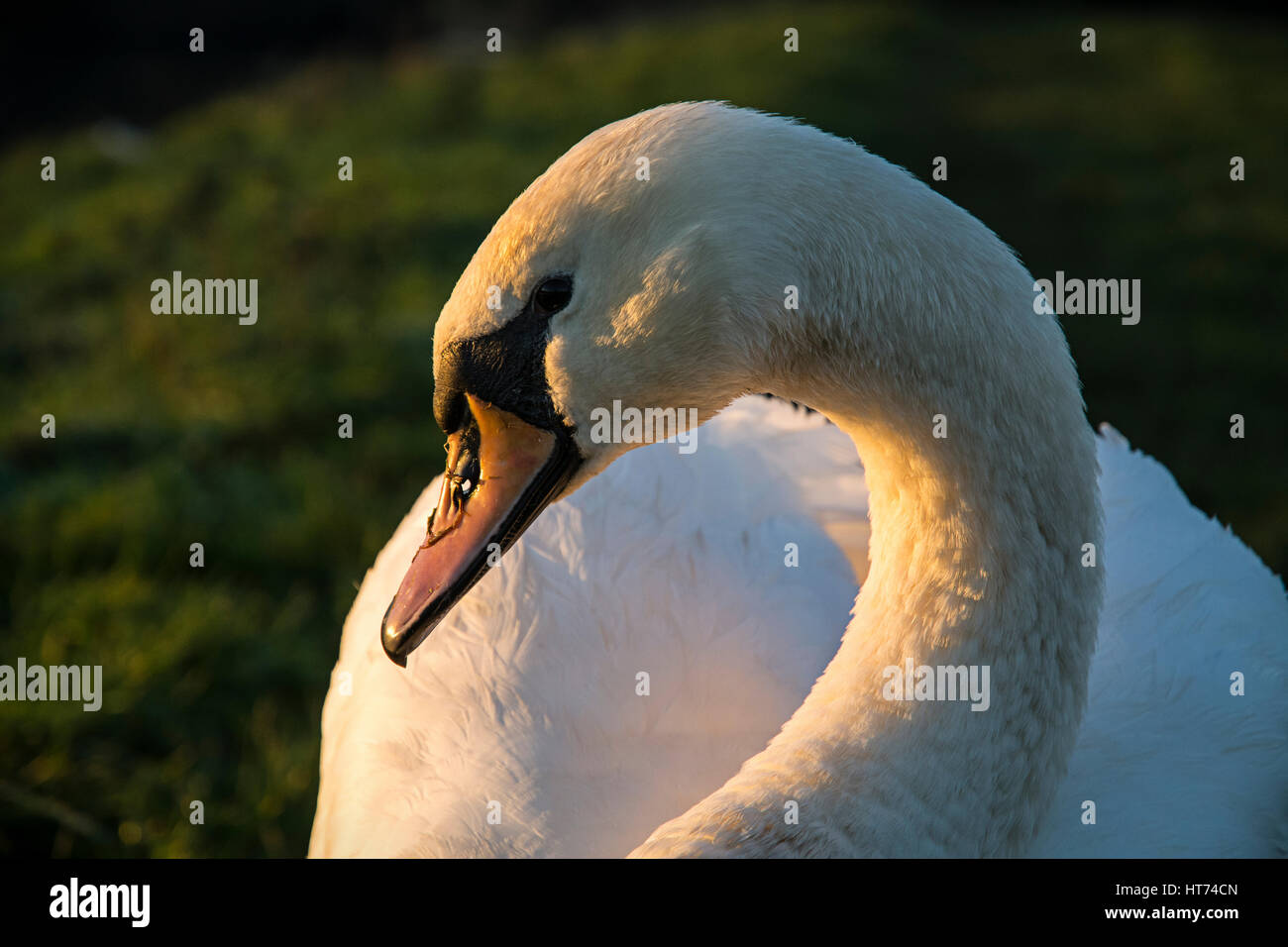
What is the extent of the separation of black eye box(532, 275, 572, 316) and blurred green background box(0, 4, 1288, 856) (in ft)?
6.29

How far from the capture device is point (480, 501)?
74.6 inches

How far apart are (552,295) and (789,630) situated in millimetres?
1030

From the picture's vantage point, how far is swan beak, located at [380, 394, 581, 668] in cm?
186

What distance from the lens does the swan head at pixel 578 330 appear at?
1655mm

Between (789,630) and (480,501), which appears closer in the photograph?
(480,501)

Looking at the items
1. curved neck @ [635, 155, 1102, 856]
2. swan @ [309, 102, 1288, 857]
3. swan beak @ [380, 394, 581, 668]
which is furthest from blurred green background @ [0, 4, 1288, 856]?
curved neck @ [635, 155, 1102, 856]

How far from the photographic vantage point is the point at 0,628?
371 centimetres

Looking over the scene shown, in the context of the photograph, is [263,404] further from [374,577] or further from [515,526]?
[515,526]

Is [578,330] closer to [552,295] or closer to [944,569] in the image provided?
[552,295]

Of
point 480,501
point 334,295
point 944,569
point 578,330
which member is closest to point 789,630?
point 944,569

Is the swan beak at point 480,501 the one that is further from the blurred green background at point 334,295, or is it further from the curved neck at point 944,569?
the blurred green background at point 334,295

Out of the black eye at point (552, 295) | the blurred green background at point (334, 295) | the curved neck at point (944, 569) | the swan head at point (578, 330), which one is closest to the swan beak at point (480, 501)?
the swan head at point (578, 330)

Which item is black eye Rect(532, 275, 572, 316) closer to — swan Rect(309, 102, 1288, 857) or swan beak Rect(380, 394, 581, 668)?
swan Rect(309, 102, 1288, 857)

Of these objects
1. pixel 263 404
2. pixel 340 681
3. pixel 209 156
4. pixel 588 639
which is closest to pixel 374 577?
pixel 340 681
